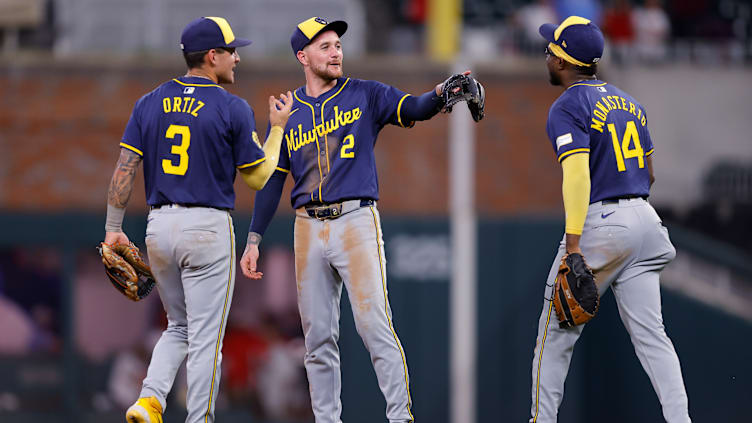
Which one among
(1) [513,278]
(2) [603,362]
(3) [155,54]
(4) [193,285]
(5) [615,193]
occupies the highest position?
(3) [155,54]

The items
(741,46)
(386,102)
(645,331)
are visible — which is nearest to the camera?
(645,331)

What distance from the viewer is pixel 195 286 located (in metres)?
5.40

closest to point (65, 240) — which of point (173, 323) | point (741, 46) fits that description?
point (173, 323)

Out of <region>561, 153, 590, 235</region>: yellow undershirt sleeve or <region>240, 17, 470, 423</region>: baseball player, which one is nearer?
<region>561, 153, 590, 235</region>: yellow undershirt sleeve

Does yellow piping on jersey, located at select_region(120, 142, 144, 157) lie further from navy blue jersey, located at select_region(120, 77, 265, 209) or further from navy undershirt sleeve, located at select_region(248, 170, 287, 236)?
navy undershirt sleeve, located at select_region(248, 170, 287, 236)

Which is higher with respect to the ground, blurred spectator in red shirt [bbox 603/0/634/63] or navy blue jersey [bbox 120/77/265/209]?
blurred spectator in red shirt [bbox 603/0/634/63]

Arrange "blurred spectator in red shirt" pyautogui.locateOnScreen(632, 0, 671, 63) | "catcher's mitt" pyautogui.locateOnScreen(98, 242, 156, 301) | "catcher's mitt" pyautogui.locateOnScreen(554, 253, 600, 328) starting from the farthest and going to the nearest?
"blurred spectator in red shirt" pyautogui.locateOnScreen(632, 0, 671, 63) < "catcher's mitt" pyautogui.locateOnScreen(98, 242, 156, 301) < "catcher's mitt" pyautogui.locateOnScreen(554, 253, 600, 328)

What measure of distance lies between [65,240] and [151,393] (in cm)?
777

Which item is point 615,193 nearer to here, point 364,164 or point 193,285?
point 364,164

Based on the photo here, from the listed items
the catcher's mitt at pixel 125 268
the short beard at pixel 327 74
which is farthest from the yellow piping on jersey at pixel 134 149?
the short beard at pixel 327 74

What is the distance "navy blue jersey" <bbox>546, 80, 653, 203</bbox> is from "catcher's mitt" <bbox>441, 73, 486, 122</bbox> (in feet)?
1.34

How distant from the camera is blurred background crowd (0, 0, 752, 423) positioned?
12352mm

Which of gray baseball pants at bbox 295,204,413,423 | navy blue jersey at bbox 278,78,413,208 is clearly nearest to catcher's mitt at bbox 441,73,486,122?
navy blue jersey at bbox 278,78,413,208

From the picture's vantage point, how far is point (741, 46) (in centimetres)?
1463
